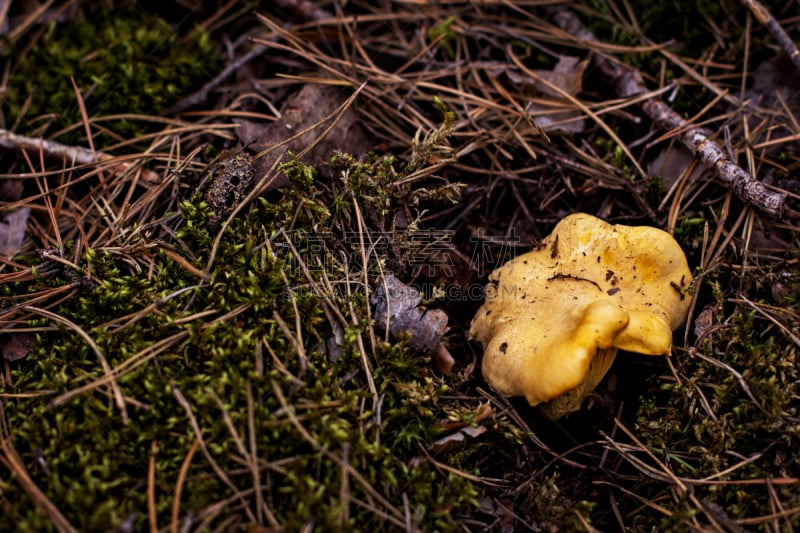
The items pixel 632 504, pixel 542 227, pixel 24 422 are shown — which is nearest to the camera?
pixel 24 422

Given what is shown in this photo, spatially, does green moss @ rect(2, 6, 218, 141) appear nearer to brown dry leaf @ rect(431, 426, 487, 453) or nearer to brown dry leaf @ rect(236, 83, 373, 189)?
brown dry leaf @ rect(236, 83, 373, 189)

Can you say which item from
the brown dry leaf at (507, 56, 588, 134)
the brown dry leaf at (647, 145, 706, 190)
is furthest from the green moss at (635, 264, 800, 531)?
the brown dry leaf at (507, 56, 588, 134)

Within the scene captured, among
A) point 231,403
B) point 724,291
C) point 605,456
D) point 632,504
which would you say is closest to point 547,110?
point 724,291

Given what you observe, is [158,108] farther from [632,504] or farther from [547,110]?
[632,504]

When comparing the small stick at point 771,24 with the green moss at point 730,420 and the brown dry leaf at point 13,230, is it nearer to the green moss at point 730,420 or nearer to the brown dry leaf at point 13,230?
the green moss at point 730,420

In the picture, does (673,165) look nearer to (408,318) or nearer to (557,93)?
(557,93)

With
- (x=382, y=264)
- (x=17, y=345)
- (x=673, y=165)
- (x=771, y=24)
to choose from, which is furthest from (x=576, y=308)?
(x=17, y=345)
